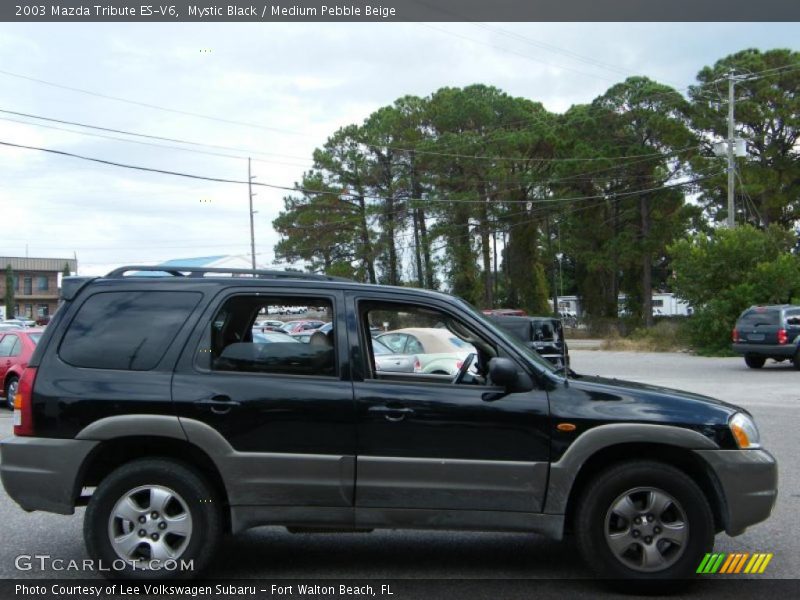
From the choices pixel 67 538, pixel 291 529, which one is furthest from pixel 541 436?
pixel 67 538

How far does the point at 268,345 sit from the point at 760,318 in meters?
19.3

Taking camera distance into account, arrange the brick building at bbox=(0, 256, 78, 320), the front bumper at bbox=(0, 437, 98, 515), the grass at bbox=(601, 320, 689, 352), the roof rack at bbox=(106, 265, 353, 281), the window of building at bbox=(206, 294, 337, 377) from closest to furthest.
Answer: the front bumper at bbox=(0, 437, 98, 515)
the window of building at bbox=(206, 294, 337, 377)
the roof rack at bbox=(106, 265, 353, 281)
the grass at bbox=(601, 320, 689, 352)
the brick building at bbox=(0, 256, 78, 320)

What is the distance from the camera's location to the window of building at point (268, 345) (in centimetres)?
502

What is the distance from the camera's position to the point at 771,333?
→ 2092 cm

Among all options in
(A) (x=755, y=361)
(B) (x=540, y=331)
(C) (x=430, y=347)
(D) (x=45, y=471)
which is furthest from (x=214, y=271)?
(A) (x=755, y=361)

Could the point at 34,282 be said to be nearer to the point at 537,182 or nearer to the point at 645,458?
the point at 537,182

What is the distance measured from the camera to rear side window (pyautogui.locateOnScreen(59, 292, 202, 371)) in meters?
5.03

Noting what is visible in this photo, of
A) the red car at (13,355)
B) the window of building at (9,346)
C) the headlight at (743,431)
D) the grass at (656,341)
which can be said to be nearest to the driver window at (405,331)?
the headlight at (743,431)

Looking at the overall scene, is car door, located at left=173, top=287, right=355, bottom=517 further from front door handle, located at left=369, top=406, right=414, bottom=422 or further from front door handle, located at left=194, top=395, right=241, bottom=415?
front door handle, located at left=369, top=406, right=414, bottom=422

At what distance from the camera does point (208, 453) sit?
189 inches

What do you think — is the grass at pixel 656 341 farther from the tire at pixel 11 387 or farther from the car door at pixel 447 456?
the car door at pixel 447 456

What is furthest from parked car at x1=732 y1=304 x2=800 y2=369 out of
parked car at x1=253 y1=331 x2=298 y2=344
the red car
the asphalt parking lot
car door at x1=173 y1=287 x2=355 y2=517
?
car door at x1=173 y1=287 x2=355 y2=517

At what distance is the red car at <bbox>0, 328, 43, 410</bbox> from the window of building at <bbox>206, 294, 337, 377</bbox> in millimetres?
10991

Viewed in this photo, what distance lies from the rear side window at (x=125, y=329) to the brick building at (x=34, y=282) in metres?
90.2
